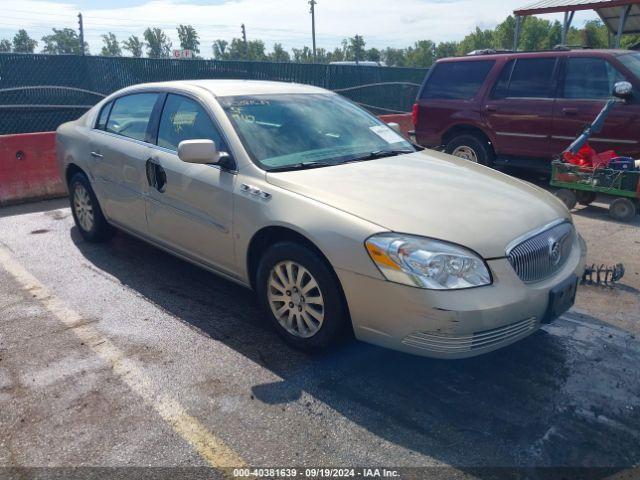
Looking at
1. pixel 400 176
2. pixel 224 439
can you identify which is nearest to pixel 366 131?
pixel 400 176

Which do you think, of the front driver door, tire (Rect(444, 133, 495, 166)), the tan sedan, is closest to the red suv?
tire (Rect(444, 133, 495, 166))

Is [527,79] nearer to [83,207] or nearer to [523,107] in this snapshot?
[523,107]

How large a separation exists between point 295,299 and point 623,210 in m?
4.83

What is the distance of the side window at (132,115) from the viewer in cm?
454

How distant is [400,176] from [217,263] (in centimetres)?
140

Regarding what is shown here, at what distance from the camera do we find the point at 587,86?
734 centimetres

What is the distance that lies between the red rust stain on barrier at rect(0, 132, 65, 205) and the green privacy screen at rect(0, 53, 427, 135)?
3.12 meters

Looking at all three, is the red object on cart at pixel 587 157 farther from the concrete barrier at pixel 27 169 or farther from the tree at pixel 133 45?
the tree at pixel 133 45

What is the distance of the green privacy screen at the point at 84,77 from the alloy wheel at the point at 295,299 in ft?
28.9

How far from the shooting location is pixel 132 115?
15.6 feet

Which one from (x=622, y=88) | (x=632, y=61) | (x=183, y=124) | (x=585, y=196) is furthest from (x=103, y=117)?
(x=632, y=61)

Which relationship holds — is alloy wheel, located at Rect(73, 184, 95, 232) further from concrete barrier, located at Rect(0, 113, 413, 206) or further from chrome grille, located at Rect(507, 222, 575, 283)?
chrome grille, located at Rect(507, 222, 575, 283)

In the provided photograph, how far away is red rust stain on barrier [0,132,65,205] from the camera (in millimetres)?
7320

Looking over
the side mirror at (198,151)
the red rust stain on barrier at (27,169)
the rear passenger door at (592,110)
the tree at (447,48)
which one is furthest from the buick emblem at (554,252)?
the tree at (447,48)
